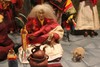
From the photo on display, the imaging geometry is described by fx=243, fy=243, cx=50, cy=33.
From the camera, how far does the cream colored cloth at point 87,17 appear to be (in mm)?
2564

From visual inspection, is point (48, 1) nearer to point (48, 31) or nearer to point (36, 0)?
point (36, 0)

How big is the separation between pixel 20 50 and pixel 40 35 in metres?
0.23

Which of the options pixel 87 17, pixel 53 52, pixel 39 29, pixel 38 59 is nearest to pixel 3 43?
pixel 39 29

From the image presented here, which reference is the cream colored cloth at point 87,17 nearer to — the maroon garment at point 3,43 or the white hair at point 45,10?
the white hair at point 45,10

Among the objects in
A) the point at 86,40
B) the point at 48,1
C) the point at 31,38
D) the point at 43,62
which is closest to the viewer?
the point at 43,62

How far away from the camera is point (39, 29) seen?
2.24 meters

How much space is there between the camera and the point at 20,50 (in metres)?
2.20

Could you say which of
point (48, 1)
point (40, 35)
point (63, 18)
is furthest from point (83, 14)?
point (40, 35)

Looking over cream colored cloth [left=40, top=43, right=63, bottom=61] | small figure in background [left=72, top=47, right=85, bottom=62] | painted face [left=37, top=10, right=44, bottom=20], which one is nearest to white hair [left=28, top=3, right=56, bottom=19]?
painted face [left=37, top=10, right=44, bottom=20]

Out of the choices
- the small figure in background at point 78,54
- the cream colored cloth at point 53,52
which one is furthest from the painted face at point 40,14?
the small figure in background at point 78,54

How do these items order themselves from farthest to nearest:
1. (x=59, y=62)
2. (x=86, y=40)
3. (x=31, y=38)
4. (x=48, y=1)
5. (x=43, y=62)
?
(x=86, y=40) → (x=48, y=1) → (x=31, y=38) → (x=59, y=62) → (x=43, y=62)

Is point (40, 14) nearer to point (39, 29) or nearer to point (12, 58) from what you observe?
point (39, 29)

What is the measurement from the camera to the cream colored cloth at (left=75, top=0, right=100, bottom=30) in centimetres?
256

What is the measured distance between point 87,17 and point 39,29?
630 mm
